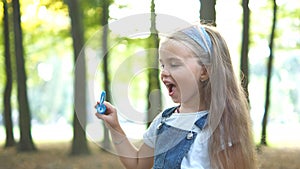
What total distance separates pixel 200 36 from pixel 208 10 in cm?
172

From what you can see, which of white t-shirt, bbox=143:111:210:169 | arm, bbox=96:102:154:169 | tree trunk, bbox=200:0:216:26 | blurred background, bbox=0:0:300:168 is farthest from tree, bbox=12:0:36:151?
white t-shirt, bbox=143:111:210:169

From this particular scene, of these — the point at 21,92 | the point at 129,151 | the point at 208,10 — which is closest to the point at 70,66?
the point at 21,92

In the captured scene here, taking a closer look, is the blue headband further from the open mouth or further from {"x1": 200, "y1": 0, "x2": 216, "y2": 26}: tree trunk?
{"x1": 200, "y1": 0, "x2": 216, "y2": 26}: tree trunk

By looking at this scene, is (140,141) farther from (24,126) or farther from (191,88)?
(24,126)

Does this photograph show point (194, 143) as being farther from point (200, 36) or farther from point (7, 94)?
point (7, 94)

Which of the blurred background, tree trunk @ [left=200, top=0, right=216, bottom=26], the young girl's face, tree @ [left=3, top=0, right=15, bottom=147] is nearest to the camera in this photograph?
the young girl's face

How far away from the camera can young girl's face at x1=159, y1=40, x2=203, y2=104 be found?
954 mm

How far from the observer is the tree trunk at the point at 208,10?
102 inches

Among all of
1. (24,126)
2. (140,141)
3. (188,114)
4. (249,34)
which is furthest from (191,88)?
(24,126)

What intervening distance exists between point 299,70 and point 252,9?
0.53 m

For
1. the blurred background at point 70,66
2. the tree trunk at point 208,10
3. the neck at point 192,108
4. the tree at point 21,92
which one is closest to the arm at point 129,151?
the neck at point 192,108

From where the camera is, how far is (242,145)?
3.26 feet

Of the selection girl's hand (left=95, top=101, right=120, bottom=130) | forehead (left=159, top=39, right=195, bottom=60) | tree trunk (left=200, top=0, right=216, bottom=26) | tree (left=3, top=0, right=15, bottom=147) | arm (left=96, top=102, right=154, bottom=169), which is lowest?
tree (left=3, top=0, right=15, bottom=147)

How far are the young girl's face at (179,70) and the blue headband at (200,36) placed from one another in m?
0.03
